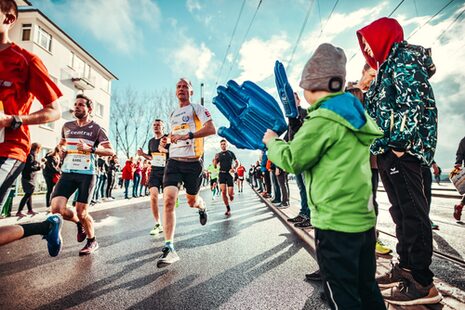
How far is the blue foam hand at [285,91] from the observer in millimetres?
1543

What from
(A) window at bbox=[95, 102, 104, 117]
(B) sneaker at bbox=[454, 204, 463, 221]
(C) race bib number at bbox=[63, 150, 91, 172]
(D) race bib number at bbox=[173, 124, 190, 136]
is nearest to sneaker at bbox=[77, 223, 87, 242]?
(C) race bib number at bbox=[63, 150, 91, 172]

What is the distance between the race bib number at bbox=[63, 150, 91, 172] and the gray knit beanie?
3521mm

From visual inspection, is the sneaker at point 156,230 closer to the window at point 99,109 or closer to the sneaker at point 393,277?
the sneaker at point 393,277

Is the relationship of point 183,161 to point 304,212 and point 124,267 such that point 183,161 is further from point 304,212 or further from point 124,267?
point 304,212

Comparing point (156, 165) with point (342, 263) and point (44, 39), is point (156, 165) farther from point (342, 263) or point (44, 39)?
point (44, 39)

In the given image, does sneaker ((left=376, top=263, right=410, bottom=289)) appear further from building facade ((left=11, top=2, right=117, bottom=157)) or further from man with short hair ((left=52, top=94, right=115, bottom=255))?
building facade ((left=11, top=2, right=117, bottom=157))

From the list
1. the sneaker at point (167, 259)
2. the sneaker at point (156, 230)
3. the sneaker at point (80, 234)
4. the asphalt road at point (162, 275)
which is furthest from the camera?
the sneaker at point (156, 230)

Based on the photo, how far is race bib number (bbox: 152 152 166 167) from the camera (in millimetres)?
5703

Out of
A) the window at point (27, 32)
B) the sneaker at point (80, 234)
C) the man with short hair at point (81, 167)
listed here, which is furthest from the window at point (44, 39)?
the sneaker at point (80, 234)

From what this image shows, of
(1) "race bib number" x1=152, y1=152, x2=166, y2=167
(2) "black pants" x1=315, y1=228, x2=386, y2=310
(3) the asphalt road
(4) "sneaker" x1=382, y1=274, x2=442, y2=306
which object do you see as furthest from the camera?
(1) "race bib number" x1=152, y1=152, x2=166, y2=167

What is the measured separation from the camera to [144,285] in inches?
94.7

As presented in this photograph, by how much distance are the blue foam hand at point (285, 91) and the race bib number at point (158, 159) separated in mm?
4575

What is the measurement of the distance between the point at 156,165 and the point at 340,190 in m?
4.99

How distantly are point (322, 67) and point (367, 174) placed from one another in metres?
0.65
